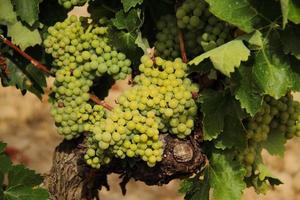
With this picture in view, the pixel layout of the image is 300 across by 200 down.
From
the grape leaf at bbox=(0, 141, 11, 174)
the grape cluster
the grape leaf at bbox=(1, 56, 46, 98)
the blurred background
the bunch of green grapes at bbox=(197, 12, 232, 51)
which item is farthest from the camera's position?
the blurred background

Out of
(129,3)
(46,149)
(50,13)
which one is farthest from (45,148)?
(129,3)

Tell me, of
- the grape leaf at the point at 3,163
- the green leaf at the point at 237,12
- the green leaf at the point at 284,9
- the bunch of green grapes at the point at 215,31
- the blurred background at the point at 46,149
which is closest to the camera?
the green leaf at the point at 284,9

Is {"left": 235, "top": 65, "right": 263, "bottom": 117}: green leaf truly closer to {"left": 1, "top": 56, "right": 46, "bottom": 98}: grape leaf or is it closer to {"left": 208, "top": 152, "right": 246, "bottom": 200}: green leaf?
{"left": 208, "top": 152, "right": 246, "bottom": 200}: green leaf

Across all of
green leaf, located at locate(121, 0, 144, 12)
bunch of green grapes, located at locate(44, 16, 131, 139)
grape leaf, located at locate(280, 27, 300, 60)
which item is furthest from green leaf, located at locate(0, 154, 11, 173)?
grape leaf, located at locate(280, 27, 300, 60)

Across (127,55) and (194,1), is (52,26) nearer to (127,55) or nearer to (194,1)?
(127,55)

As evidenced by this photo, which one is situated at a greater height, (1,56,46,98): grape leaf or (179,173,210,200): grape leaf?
(1,56,46,98): grape leaf

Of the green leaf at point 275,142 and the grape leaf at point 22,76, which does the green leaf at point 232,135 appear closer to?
the green leaf at point 275,142

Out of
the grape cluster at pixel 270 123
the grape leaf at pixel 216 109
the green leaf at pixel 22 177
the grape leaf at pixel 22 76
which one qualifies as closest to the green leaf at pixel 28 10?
the grape leaf at pixel 22 76
